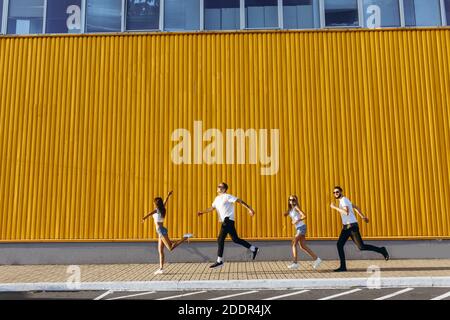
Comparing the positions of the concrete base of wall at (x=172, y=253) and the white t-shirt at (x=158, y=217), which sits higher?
the white t-shirt at (x=158, y=217)

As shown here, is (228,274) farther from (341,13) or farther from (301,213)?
(341,13)

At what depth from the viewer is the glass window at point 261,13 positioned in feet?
41.0

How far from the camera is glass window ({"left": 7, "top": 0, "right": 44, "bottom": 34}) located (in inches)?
496

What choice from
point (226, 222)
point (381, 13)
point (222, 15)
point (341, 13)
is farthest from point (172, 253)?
point (381, 13)

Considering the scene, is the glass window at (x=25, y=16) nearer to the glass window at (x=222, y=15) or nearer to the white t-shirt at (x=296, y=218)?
the glass window at (x=222, y=15)

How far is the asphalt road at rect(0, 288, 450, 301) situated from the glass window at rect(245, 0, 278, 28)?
8.76 meters

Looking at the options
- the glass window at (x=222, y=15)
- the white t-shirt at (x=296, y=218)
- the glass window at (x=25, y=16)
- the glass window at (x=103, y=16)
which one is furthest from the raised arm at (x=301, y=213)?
the glass window at (x=25, y=16)

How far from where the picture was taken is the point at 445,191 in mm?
10500

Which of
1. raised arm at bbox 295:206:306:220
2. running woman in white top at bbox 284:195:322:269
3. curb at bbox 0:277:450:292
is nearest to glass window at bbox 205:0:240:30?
running woman in white top at bbox 284:195:322:269

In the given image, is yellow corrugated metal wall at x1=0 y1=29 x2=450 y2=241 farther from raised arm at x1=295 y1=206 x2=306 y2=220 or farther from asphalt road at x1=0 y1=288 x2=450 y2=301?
asphalt road at x1=0 y1=288 x2=450 y2=301

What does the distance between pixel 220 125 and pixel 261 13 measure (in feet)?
14.1

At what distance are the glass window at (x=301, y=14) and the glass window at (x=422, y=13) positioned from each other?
2924 millimetres

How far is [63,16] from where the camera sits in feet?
41.3

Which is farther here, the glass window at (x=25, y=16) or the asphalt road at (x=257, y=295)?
the glass window at (x=25, y=16)
